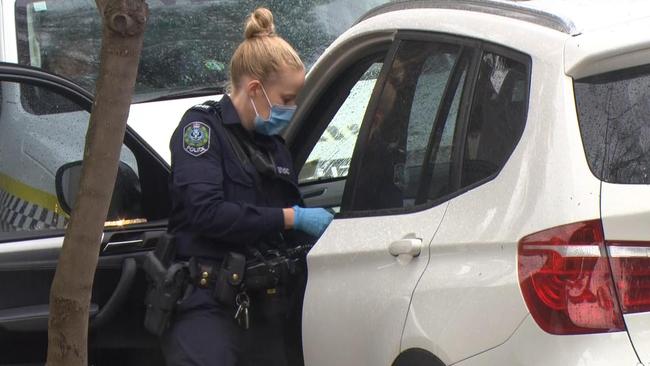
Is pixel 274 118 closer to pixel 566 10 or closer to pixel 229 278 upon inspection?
pixel 229 278

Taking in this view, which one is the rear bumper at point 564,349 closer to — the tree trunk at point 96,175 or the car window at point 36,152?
the tree trunk at point 96,175

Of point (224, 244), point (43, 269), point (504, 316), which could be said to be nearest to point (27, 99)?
point (43, 269)

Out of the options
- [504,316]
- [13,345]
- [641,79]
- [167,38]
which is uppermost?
[167,38]

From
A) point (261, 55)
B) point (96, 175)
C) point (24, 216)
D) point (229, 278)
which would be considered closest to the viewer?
point (96, 175)

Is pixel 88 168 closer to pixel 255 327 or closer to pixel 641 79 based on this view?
pixel 255 327

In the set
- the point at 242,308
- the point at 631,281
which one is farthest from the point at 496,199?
the point at 242,308

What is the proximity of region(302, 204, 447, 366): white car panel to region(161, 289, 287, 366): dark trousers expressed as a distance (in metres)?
0.23

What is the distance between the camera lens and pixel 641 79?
262 centimetres

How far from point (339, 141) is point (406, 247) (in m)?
1.45

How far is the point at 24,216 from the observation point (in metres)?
4.21

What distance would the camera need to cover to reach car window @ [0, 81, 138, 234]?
13.8 feet

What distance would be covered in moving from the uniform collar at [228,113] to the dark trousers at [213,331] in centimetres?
53

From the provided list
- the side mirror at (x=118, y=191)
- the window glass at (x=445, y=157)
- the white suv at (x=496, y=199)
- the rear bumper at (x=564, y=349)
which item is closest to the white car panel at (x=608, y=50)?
the white suv at (x=496, y=199)

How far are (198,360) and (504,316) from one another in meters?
1.14
